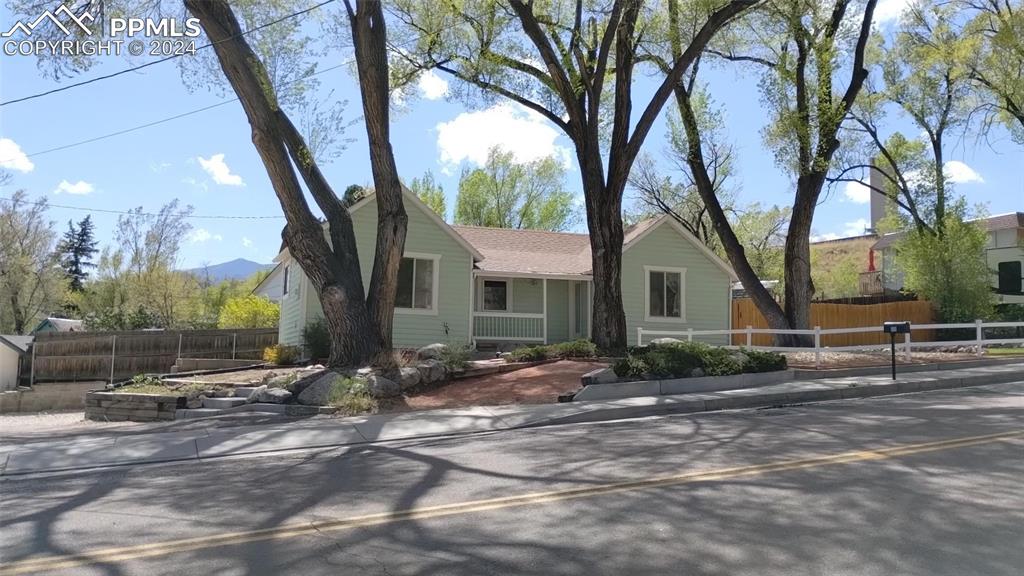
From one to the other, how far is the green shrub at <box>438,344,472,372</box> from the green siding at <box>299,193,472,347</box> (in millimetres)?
4850

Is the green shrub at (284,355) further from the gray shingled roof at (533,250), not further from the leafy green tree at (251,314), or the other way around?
the leafy green tree at (251,314)

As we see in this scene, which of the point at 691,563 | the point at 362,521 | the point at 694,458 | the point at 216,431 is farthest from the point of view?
the point at 216,431

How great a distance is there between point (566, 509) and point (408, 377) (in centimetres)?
845

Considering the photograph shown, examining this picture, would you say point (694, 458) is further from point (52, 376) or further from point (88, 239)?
point (88, 239)

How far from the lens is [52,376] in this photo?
23062 mm

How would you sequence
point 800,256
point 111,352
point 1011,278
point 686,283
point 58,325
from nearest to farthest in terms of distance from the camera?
1. point 1011,278
2. point 800,256
3. point 111,352
4. point 686,283
5. point 58,325

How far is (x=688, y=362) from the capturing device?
13.8 metres

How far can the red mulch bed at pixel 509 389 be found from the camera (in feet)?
41.5

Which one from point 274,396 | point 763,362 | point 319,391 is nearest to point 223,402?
point 274,396

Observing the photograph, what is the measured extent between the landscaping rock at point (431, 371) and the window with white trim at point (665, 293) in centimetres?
1113

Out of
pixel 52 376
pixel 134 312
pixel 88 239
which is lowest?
pixel 52 376

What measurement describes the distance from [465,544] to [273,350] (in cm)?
1555

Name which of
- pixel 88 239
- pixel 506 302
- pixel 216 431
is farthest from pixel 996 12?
pixel 88 239

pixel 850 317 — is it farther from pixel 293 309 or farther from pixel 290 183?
pixel 290 183
